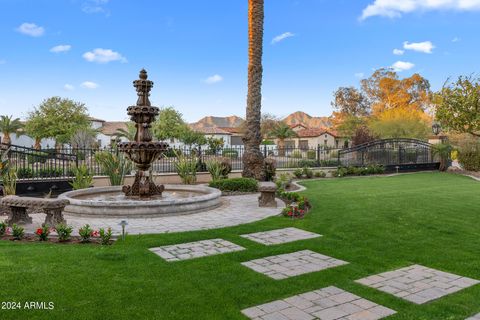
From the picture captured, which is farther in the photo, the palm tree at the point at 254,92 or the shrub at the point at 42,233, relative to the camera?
the palm tree at the point at 254,92

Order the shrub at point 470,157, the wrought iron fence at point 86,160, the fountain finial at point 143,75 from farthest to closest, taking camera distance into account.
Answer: the shrub at point 470,157 → the wrought iron fence at point 86,160 → the fountain finial at point 143,75

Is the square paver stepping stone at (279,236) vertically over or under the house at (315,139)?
under

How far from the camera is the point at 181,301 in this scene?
12.9 feet

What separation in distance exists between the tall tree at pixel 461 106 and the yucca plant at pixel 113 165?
12.2 meters

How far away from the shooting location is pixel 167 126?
52656 millimetres

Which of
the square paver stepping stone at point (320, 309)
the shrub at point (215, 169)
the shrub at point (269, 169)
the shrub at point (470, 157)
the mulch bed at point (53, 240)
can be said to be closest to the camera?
the square paver stepping stone at point (320, 309)

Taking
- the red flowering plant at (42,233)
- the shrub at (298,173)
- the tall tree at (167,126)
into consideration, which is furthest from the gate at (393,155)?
the tall tree at (167,126)

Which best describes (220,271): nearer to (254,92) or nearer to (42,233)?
(42,233)

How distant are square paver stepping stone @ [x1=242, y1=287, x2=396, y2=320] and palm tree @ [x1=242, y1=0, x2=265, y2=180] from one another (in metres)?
11.0

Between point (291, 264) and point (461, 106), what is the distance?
11.7m

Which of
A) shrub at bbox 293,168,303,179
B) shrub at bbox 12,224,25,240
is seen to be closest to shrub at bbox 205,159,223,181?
shrub at bbox 293,168,303,179

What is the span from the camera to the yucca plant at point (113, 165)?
42.4 feet

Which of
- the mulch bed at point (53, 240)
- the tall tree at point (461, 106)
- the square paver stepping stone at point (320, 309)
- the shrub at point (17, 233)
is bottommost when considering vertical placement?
the square paver stepping stone at point (320, 309)

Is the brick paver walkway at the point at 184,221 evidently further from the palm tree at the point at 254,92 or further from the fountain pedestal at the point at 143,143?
the palm tree at the point at 254,92
